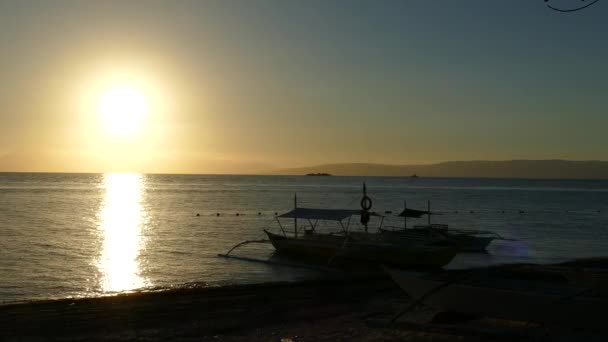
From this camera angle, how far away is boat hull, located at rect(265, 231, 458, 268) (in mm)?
25141

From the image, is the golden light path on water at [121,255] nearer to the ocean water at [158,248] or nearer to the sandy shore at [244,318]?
the ocean water at [158,248]

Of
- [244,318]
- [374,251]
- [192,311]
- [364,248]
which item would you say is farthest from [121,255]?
[244,318]

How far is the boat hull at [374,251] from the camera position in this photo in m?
25.1

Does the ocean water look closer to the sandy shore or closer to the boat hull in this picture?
the boat hull

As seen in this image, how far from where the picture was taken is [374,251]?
2617 cm

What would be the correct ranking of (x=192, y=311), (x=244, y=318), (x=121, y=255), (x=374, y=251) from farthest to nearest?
(x=121, y=255)
(x=374, y=251)
(x=192, y=311)
(x=244, y=318)

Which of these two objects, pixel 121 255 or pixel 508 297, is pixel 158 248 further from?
pixel 508 297

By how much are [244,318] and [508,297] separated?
6241mm

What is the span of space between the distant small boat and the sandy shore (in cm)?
40

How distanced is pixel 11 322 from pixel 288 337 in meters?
6.69

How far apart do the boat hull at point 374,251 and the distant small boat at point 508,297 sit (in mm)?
12034

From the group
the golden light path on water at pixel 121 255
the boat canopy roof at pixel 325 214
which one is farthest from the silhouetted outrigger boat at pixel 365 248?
the golden light path on water at pixel 121 255

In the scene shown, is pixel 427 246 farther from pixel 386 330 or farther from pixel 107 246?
pixel 107 246

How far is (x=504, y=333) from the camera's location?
1088 cm
